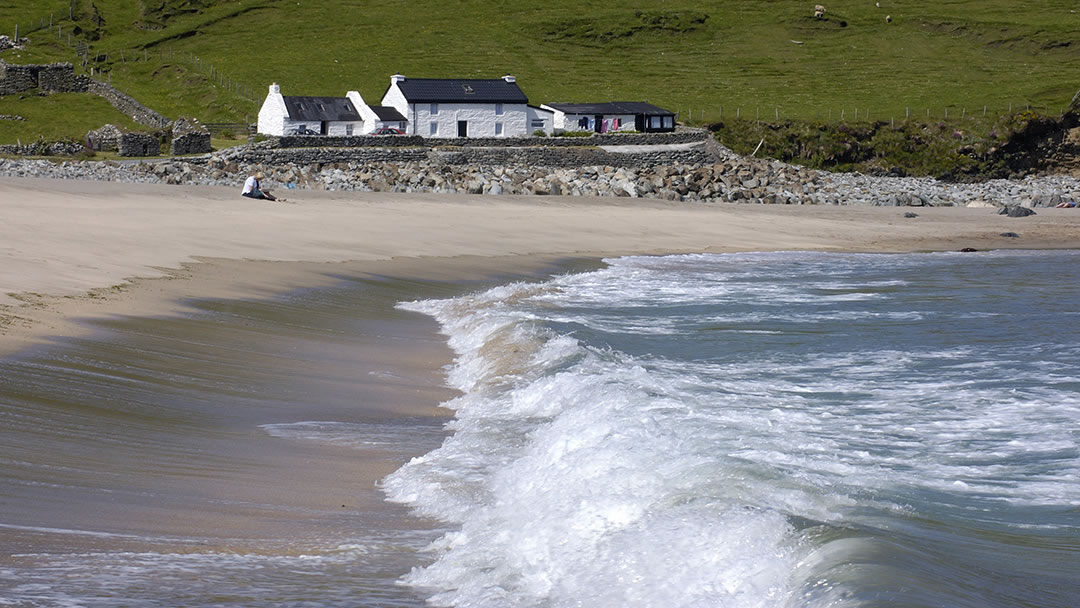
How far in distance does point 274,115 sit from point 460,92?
10857mm

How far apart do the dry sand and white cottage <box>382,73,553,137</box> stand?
2335cm

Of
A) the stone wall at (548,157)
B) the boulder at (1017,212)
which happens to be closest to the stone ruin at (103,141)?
the stone wall at (548,157)

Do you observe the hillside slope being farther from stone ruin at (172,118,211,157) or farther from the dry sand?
the dry sand

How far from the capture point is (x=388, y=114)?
63000mm

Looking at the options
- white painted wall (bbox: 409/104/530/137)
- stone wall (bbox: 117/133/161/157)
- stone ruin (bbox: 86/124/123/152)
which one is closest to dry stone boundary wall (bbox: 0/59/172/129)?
stone ruin (bbox: 86/124/123/152)

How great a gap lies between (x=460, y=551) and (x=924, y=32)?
111 m

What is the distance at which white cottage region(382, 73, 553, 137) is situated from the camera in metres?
63.7

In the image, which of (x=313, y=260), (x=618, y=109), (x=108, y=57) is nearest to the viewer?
→ (x=313, y=260)

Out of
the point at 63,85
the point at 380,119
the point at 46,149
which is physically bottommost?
the point at 46,149

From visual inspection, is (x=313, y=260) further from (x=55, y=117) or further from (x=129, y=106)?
(x=129, y=106)

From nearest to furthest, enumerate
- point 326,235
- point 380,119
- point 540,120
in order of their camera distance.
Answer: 1. point 326,235
2. point 380,119
3. point 540,120

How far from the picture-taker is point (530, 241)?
29.6 m

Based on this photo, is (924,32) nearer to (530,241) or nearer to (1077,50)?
(1077,50)

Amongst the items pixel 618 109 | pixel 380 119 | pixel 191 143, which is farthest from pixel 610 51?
pixel 191 143
